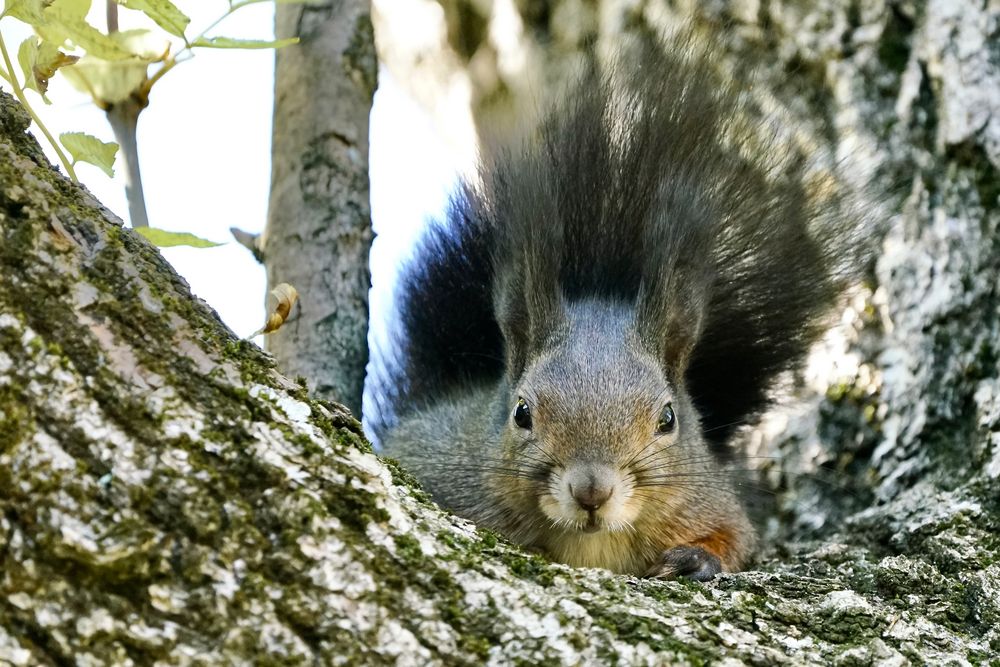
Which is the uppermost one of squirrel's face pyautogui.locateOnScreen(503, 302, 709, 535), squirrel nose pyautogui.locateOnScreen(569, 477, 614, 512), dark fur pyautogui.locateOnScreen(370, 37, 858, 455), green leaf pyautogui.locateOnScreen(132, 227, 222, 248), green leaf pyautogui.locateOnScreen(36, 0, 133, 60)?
dark fur pyautogui.locateOnScreen(370, 37, 858, 455)

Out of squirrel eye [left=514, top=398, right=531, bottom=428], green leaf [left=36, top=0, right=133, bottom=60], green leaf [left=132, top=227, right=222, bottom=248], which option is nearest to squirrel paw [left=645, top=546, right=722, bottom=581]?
squirrel eye [left=514, top=398, right=531, bottom=428]

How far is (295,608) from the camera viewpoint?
124cm

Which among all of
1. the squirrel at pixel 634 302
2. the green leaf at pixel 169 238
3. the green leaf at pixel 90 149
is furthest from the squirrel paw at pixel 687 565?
the green leaf at pixel 90 149

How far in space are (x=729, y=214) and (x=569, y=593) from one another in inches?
56.2

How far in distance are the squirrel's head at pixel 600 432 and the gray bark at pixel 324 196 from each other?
0.47 meters

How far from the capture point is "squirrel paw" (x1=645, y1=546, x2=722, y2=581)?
250cm

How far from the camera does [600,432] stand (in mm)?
2484

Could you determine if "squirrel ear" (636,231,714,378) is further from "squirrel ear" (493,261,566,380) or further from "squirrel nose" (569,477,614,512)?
"squirrel nose" (569,477,614,512)

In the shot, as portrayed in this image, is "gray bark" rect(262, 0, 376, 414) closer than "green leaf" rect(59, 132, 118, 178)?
No

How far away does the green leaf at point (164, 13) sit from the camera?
155cm

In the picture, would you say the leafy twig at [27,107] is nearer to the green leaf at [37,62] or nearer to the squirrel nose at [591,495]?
the green leaf at [37,62]

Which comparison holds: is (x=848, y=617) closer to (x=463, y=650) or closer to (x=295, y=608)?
(x=463, y=650)

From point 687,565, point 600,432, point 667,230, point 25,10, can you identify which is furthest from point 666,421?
point 25,10

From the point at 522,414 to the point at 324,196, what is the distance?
2.53 ft
